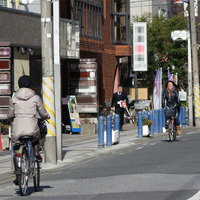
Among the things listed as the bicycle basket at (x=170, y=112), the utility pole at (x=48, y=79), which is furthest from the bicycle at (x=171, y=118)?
the utility pole at (x=48, y=79)

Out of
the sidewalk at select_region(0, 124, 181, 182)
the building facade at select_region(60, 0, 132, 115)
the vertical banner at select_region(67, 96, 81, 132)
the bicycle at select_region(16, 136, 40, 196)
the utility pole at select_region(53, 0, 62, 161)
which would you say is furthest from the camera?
the building facade at select_region(60, 0, 132, 115)

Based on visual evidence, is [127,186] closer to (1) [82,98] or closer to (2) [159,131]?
(2) [159,131]

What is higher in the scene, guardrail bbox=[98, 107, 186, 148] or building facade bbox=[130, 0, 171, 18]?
building facade bbox=[130, 0, 171, 18]

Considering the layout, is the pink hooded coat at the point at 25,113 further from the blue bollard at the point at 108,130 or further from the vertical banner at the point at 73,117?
the vertical banner at the point at 73,117

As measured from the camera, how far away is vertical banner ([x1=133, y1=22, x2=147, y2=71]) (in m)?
38.2

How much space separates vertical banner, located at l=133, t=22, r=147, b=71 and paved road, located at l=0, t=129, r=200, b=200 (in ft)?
65.2

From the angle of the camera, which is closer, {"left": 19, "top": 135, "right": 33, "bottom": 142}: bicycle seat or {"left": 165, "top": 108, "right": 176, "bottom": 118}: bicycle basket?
{"left": 19, "top": 135, "right": 33, "bottom": 142}: bicycle seat

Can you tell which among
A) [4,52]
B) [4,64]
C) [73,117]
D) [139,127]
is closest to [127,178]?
[139,127]

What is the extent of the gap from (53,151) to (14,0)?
11844mm

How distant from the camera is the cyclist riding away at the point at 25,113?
10.8 m

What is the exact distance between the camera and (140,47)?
39281 mm

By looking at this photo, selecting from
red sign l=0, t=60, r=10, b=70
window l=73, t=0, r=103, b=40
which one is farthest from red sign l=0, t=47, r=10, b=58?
window l=73, t=0, r=103, b=40

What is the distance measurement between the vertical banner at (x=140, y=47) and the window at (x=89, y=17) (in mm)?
2427

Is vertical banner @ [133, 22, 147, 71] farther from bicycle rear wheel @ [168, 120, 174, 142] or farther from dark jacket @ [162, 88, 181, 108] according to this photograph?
bicycle rear wheel @ [168, 120, 174, 142]
